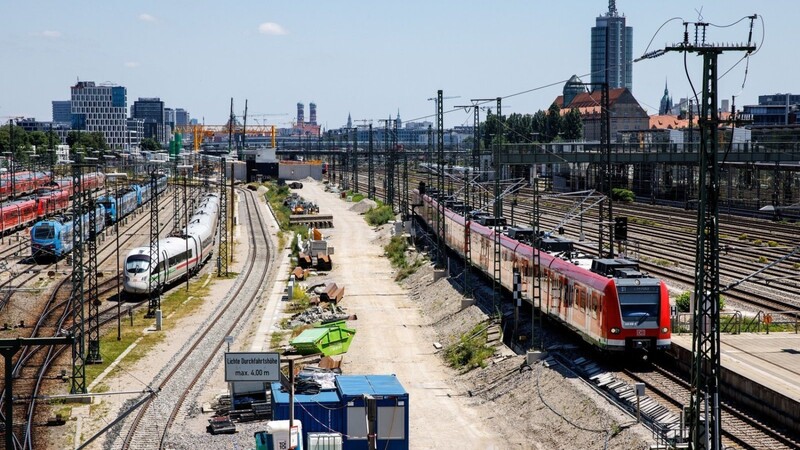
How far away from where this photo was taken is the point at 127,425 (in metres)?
29.3

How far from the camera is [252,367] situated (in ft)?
102

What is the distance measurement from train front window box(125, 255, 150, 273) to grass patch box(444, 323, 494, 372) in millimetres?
18226

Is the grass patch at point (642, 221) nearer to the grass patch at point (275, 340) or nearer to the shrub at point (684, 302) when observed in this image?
the shrub at point (684, 302)

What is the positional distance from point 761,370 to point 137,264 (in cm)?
3234

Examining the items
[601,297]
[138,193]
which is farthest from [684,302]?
[138,193]

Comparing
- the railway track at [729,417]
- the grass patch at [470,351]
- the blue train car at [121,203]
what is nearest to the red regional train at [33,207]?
the blue train car at [121,203]

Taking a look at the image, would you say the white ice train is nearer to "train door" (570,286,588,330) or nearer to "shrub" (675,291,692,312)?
"train door" (570,286,588,330)

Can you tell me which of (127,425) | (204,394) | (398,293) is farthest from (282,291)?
(127,425)

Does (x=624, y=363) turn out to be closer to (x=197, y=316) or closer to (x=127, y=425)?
(x=127, y=425)

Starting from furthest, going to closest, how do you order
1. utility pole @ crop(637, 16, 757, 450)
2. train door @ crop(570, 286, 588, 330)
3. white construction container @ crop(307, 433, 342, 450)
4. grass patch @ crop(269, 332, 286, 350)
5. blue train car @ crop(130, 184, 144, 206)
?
blue train car @ crop(130, 184, 144, 206)
grass patch @ crop(269, 332, 286, 350)
train door @ crop(570, 286, 588, 330)
white construction container @ crop(307, 433, 342, 450)
utility pole @ crop(637, 16, 757, 450)

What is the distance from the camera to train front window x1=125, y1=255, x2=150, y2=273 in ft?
169

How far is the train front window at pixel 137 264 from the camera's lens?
51656 mm

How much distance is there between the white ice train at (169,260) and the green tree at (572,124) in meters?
99.5

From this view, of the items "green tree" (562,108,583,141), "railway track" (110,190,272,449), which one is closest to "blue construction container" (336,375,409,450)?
"railway track" (110,190,272,449)
